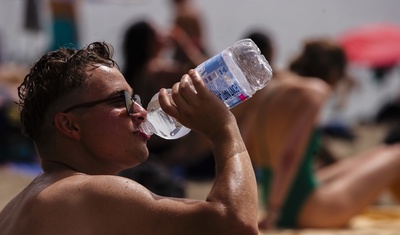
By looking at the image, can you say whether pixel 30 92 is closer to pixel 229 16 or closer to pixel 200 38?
pixel 200 38

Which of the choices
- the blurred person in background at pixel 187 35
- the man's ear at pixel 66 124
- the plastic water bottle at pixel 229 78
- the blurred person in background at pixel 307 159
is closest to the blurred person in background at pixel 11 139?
the blurred person in background at pixel 187 35

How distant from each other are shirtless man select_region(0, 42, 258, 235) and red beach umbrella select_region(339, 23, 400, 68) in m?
10.9

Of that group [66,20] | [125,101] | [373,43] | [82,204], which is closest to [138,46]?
[66,20]

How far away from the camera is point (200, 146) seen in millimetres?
8031

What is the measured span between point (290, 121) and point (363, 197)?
2.23 ft

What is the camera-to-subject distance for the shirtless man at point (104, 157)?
2.39 metres

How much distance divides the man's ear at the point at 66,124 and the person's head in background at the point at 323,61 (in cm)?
362

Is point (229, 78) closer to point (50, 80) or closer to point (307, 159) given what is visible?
point (50, 80)

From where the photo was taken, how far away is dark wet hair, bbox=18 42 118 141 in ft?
8.43

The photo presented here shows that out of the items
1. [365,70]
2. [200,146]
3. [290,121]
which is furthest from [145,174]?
[365,70]

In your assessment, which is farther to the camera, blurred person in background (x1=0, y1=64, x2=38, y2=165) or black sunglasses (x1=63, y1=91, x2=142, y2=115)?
blurred person in background (x1=0, y1=64, x2=38, y2=165)

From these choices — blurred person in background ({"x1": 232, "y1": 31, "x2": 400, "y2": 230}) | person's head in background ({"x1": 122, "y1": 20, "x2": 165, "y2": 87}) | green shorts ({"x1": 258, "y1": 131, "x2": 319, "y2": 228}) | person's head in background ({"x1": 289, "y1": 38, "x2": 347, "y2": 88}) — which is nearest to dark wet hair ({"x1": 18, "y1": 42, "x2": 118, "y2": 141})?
blurred person in background ({"x1": 232, "y1": 31, "x2": 400, "y2": 230})

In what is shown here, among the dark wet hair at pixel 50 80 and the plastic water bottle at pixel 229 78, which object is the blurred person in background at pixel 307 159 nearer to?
the plastic water bottle at pixel 229 78

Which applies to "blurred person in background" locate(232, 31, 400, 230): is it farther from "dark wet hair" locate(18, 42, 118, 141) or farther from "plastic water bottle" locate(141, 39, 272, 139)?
"dark wet hair" locate(18, 42, 118, 141)
